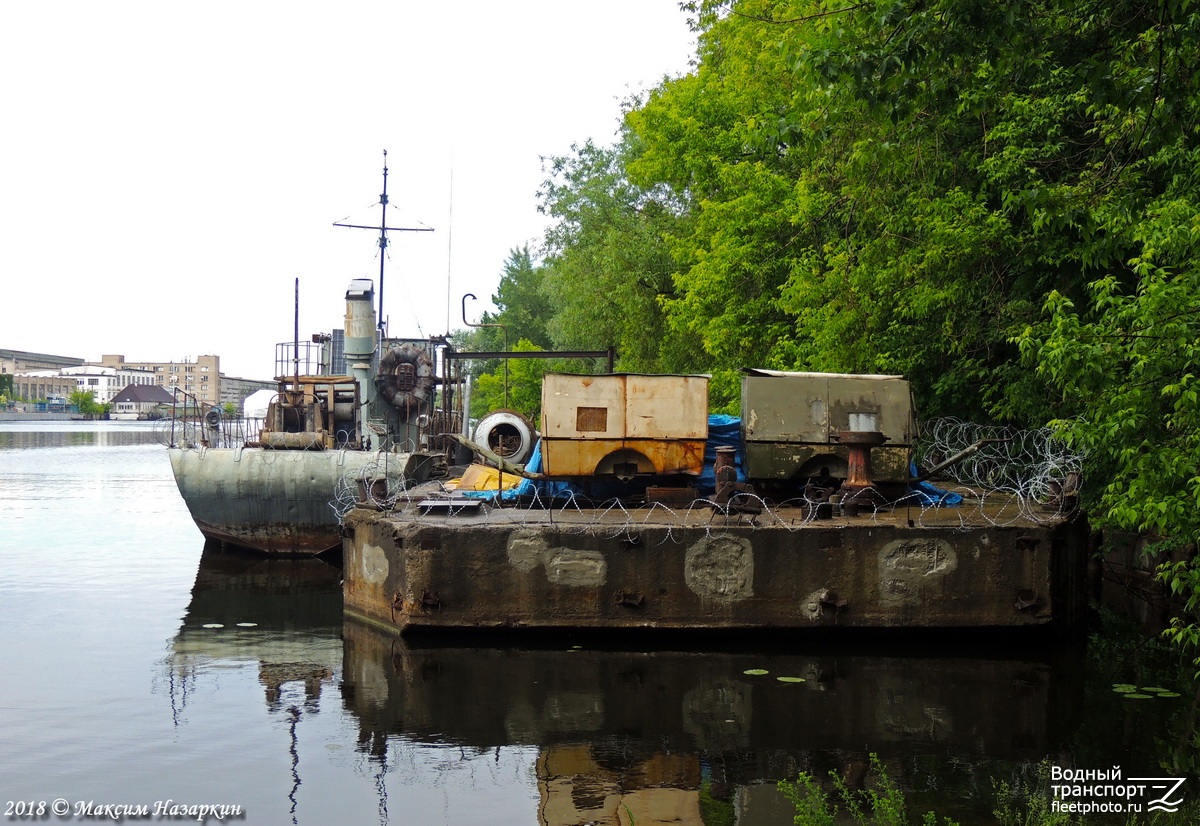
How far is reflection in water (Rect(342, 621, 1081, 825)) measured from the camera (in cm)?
973

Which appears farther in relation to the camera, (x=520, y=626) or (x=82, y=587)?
(x=82, y=587)

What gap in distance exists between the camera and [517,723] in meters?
11.6

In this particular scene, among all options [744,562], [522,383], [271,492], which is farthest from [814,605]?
[522,383]

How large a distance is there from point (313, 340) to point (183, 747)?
2337 centimetres

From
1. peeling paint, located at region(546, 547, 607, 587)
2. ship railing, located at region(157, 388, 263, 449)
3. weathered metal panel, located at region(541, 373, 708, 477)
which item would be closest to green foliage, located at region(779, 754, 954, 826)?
peeling paint, located at region(546, 547, 607, 587)

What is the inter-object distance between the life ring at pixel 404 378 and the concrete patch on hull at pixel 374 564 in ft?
47.3

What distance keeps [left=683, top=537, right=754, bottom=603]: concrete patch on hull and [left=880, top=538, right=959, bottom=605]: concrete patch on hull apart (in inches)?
62.7

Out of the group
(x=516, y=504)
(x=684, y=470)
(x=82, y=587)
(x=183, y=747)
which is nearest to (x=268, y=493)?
(x=82, y=587)

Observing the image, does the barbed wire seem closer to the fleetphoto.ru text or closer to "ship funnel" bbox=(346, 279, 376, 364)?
the fleetphoto.ru text

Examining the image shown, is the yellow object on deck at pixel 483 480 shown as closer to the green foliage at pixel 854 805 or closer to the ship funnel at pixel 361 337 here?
the green foliage at pixel 854 805

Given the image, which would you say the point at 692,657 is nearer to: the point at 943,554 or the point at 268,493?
the point at 943,554

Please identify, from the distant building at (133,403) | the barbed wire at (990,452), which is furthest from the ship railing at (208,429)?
the distant building at (133,403)

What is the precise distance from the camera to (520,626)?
13945mm

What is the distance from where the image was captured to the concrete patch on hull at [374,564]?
14.9 meters
